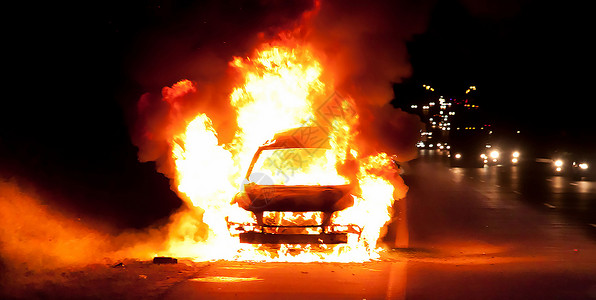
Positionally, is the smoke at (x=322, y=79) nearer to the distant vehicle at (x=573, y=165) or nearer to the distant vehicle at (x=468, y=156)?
the distant vehicle at (x=573, y=165)

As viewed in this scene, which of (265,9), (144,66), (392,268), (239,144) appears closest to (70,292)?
(392,268)

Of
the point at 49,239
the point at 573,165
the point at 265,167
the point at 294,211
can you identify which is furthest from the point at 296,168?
the point at 573,165

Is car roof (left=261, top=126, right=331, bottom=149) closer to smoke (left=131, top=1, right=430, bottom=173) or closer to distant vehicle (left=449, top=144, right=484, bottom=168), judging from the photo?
smoke (left=131, top=1, right=430, bottom=173)

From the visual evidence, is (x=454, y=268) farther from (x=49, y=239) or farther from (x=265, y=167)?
(x=49, y=239)

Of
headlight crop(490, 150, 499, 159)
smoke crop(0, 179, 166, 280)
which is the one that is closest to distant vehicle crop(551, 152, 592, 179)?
headlight crop(490, 150, 499, 159)

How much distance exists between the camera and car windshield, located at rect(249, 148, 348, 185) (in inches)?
462

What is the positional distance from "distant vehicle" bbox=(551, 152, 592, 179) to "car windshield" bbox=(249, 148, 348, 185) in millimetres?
26629

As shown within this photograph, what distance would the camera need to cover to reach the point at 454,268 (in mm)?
10430

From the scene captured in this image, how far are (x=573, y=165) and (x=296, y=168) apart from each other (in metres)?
27.9

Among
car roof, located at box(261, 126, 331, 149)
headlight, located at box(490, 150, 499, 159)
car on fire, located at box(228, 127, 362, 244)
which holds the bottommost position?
car on fire, located at box(228, 127, 362, 244)

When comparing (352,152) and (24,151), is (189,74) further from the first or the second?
(352,152)

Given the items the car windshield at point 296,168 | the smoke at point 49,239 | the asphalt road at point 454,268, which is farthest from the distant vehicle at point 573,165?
the car windshield at point 296,168

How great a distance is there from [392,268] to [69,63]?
1394 cm

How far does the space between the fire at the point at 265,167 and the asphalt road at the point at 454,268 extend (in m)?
0.51
